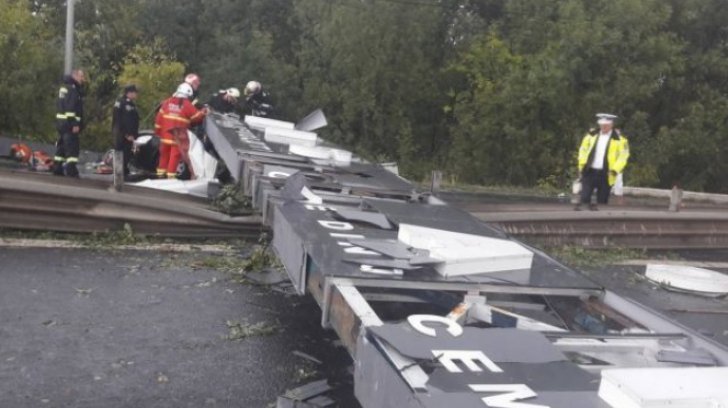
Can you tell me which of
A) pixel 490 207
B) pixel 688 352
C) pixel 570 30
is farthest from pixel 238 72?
pixel 688 352

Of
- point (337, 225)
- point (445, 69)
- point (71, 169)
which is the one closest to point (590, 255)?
point (337, 225)

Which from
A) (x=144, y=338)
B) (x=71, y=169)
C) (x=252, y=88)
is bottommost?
(x=144, y=338)

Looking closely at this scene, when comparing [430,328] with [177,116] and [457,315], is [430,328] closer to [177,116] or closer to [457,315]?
[457,315]

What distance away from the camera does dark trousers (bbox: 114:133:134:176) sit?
10742 mm

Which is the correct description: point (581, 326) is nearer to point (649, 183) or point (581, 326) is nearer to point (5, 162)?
point (5, 162)

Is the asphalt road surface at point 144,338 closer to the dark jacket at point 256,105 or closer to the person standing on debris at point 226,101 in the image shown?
the person standing on debris at point 226,101

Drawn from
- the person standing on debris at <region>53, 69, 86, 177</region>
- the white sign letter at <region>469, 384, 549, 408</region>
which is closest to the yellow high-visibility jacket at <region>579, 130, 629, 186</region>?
the person standing on debris at <region>53, 69, 86, 177</region>

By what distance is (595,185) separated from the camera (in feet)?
34.3

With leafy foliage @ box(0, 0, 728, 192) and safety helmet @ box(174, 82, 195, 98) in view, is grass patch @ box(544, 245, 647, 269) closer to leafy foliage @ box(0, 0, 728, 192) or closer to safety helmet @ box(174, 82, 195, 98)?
safety helmet @ box(174, 82, 195, 98)

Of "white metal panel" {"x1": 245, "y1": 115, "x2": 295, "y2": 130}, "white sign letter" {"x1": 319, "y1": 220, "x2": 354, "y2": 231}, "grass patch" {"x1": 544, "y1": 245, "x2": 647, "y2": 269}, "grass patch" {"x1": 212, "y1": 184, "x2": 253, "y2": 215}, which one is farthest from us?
"white metal panel" {"x1": 245, "y1": 115, "x2": 295, "y2": 130}

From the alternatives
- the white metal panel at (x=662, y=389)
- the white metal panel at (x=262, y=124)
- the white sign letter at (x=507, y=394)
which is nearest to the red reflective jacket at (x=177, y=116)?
the white metal panel at (x=262, y=124)

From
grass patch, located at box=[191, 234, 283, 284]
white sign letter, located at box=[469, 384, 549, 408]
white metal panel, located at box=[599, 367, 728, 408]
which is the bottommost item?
grass patch, located at box=[191, 234, 283, 284]

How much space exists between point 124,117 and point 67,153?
3.04 ft

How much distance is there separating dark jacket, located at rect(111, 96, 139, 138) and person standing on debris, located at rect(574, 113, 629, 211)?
6.16 meters
